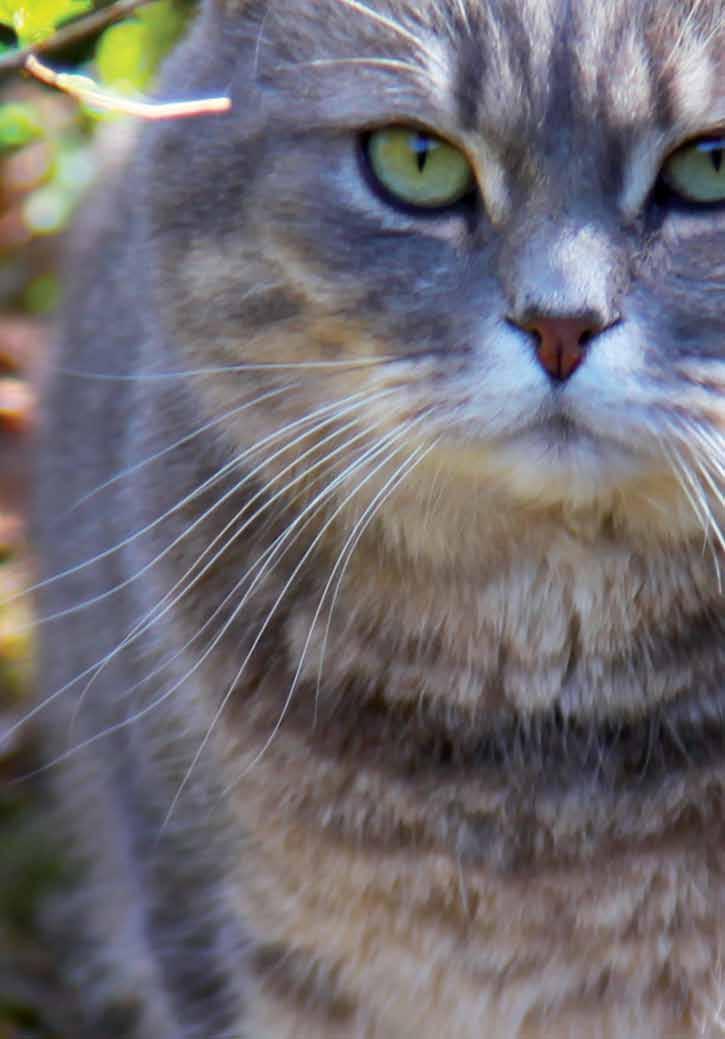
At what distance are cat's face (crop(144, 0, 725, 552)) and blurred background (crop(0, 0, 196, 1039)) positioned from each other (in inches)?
14.2

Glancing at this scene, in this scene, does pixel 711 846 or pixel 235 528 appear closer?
pixel 711 846

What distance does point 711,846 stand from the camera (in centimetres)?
Result: 154

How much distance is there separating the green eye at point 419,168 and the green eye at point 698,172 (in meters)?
0.15

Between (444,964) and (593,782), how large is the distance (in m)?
0.24

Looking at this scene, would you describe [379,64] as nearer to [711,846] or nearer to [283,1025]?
Result: [711,846]

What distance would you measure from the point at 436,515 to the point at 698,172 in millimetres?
359

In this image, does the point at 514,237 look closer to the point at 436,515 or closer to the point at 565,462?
the point at 565,462

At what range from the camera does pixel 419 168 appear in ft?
4.60

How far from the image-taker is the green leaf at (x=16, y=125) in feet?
7.39

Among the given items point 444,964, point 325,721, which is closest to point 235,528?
point 325,721

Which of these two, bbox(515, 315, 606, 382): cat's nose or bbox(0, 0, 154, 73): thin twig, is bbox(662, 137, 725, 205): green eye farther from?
bbox(0, 0, 154, 73): thin twig

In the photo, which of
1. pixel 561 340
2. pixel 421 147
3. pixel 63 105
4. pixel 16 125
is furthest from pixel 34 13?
pixel 63 105

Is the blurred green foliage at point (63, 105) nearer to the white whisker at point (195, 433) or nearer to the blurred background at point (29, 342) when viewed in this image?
the blurred background at point (29, 342)

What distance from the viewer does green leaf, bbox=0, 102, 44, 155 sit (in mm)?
2254
